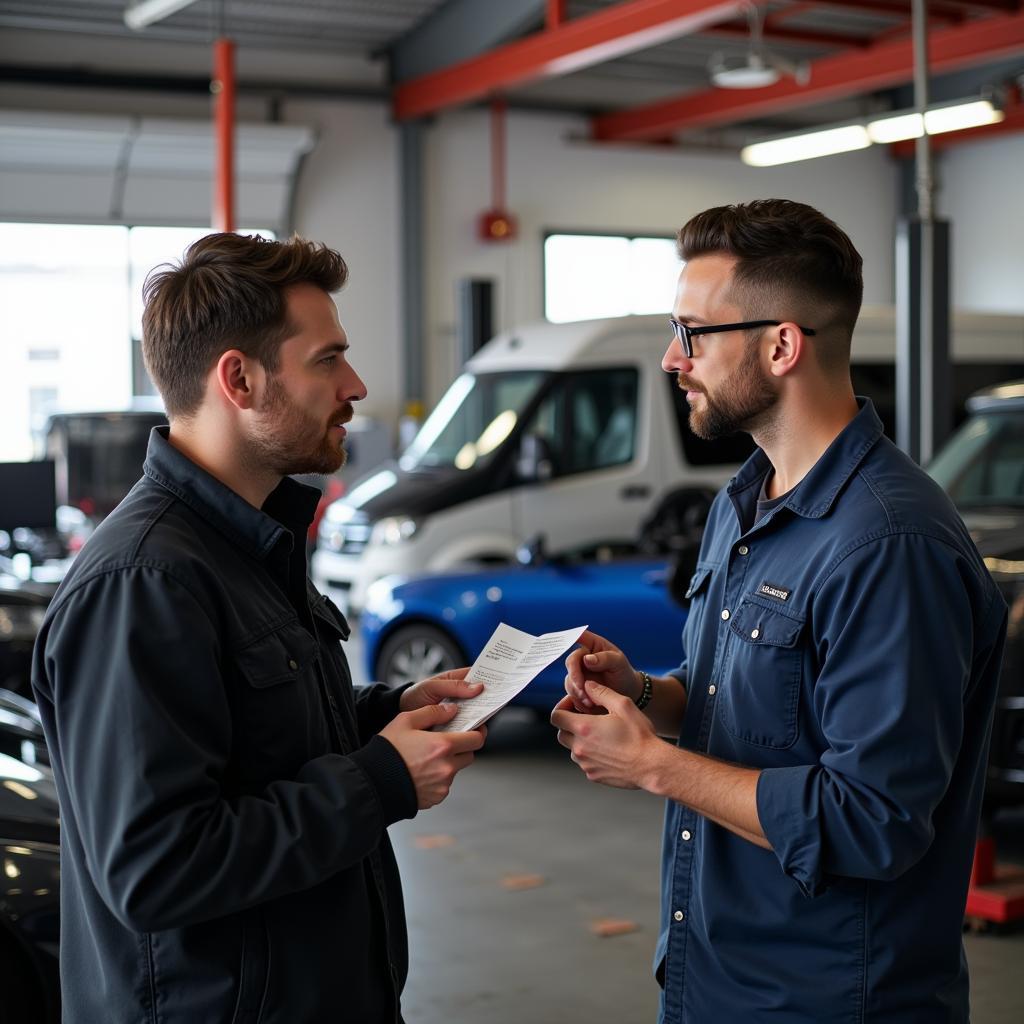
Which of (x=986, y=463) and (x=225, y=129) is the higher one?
(x=225, y=129)

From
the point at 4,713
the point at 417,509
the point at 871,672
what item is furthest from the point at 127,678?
the point at 417,509

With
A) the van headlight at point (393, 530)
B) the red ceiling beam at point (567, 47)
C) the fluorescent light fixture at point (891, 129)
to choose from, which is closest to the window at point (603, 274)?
the red ceiling beam at point (567, 47)

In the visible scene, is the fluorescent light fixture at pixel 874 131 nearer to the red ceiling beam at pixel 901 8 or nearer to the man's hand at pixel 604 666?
the red ceiling beam at pixel 901 8

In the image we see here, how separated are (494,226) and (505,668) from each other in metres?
15.3

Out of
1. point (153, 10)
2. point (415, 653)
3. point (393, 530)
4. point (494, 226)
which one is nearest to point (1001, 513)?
point (415, 653)

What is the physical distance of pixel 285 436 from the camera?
2.06 meters

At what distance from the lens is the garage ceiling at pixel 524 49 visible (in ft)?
43.3

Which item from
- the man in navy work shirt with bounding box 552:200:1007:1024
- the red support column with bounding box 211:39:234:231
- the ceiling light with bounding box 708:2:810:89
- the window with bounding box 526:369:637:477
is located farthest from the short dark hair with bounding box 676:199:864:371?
the ceiling light with bounding box 708:2:810:89

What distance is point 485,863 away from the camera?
18.4 ft

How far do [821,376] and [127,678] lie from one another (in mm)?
1160

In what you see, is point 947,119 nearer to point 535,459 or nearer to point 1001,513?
point 535,459

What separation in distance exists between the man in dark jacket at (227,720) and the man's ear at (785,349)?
0.66 metres

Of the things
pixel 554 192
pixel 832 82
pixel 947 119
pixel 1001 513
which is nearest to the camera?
pixel 1001 513

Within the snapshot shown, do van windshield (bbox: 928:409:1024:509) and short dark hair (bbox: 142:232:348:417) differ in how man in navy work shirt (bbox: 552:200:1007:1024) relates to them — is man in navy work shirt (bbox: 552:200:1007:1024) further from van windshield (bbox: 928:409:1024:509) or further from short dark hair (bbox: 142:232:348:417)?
van windshield (bbox: 928:409:1024:509)
